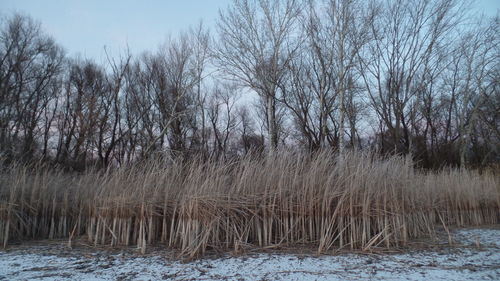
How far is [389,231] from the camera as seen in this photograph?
352cm

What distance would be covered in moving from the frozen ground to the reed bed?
0.99 feet

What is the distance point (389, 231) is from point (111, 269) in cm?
332

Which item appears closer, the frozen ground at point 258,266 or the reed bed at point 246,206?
the frozen ground at point 258,266

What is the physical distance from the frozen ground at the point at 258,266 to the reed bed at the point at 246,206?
0.30 meters

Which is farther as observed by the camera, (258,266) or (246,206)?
(246,206)

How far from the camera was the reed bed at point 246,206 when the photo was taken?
3.30 meters

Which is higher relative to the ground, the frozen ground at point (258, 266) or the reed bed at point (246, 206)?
the reed bed at point (246, 206)

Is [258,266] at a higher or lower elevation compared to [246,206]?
lower

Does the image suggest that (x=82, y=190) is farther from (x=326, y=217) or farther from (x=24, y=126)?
(x=24, y=126)

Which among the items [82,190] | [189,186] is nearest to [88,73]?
[82,190]

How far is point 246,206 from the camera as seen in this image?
3406 mm

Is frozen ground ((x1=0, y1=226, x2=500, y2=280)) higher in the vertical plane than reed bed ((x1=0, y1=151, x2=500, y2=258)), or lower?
lower

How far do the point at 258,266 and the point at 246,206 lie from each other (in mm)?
905

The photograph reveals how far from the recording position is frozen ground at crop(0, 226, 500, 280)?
2.34 metres
